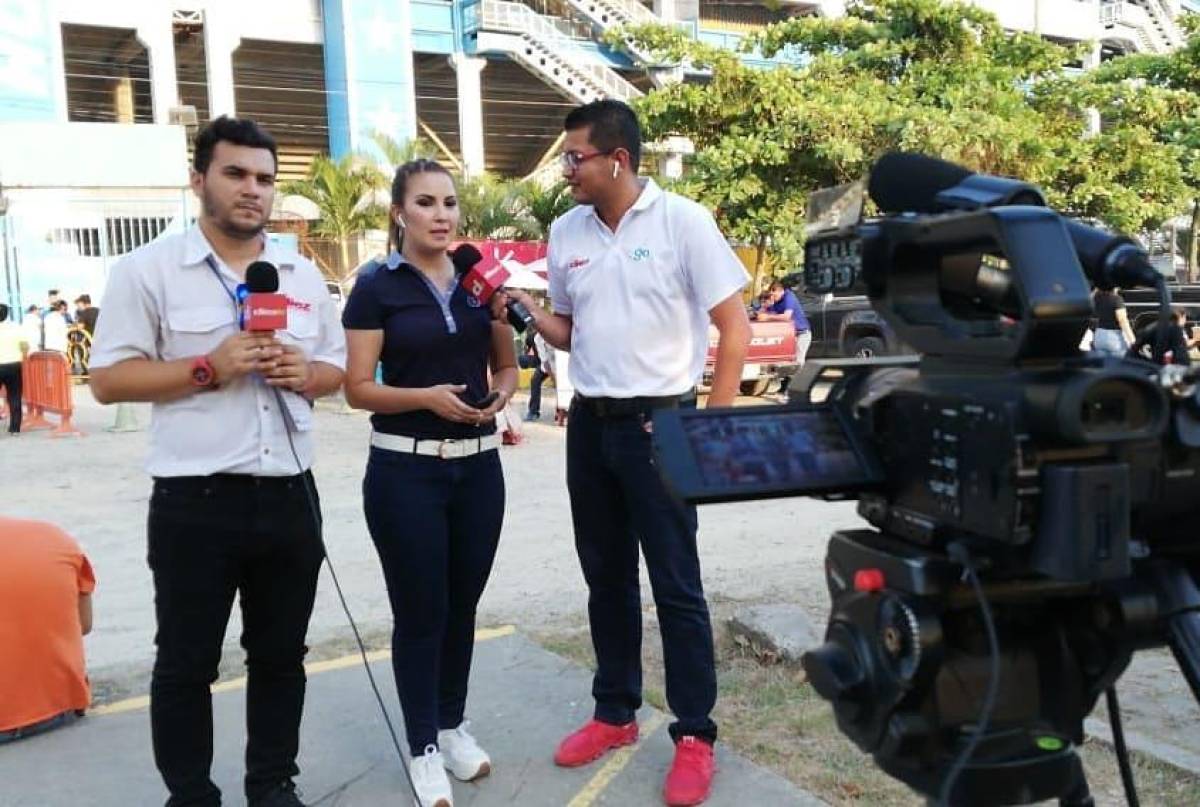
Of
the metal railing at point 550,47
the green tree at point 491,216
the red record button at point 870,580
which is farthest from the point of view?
the metal railing at point 550,47

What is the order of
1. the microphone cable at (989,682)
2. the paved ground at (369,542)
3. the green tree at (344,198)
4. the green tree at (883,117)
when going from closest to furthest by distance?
the microphone cable at (989,682) < the paved ground at (369,542) < the green tree at (883,117) < the green tree at (344,198)

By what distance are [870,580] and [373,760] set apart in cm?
256

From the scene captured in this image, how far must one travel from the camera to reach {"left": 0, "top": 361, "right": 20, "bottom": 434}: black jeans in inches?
509

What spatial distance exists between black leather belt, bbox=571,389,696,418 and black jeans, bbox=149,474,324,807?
88 centimetres

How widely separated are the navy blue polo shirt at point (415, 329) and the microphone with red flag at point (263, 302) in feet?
1.55

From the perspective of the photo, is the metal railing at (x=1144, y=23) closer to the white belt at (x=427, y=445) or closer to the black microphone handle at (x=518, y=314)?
the black microphone handle at (x=518, y=314)

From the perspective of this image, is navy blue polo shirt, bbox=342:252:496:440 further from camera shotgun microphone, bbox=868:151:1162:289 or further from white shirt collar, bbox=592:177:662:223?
camera shotgun microphone, bbox=868:151:1162:289

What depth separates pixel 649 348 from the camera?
3420mm

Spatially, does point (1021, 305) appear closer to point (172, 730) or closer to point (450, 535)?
point (450, 535)

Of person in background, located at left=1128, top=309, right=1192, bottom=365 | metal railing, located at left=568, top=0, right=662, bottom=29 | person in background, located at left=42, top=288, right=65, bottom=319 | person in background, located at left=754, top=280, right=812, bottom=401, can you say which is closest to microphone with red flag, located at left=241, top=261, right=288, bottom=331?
person in background, located at left=1128, top=309, right=1192, bottom=365

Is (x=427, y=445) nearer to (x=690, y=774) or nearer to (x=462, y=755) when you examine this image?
(x=462, y=755)

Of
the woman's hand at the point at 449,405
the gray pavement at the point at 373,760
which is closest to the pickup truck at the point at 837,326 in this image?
the gray pavement at the point at 373,760

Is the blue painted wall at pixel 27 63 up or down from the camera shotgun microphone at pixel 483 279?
up

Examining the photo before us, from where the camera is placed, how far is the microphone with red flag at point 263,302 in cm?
284
